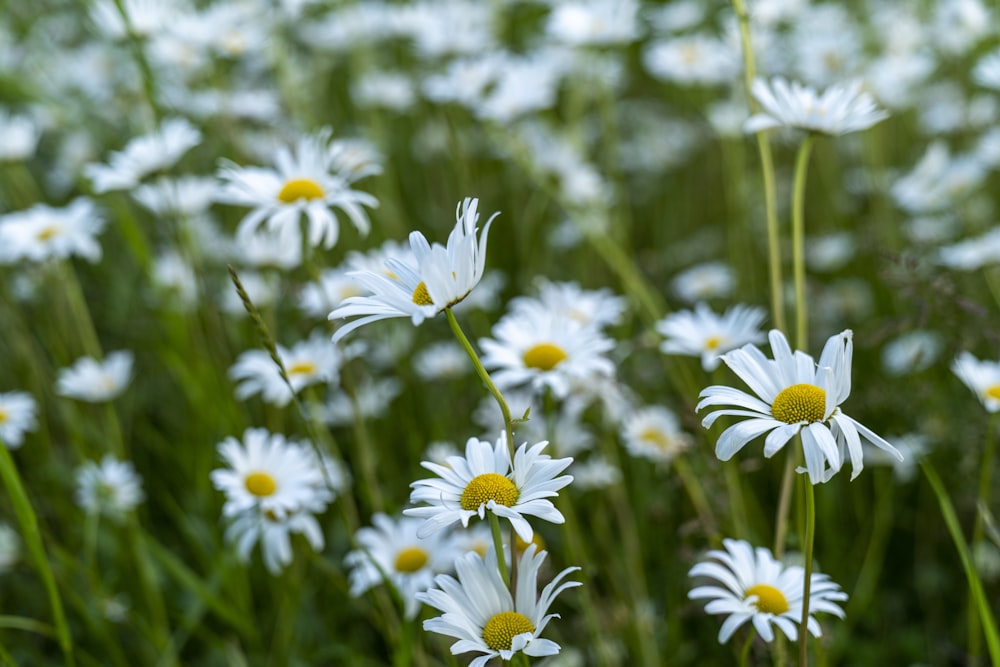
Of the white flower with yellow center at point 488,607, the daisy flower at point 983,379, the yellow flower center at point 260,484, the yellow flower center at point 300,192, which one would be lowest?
the white flower with yellow center at point 488,607

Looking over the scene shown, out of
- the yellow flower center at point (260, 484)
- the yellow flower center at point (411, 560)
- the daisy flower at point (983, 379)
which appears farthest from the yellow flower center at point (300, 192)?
the daisy flower at point (983, 379)

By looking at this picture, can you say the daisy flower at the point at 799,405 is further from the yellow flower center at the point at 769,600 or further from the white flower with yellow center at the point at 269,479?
the white flower with yellow center at the point at 269,479

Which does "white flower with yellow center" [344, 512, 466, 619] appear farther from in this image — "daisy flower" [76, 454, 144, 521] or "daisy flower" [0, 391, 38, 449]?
"daisy flower" [0, 391, 38, 449]

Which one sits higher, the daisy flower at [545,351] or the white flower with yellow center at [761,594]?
the daisy flower at [545,351]

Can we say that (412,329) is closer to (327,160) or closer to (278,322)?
(278,322)

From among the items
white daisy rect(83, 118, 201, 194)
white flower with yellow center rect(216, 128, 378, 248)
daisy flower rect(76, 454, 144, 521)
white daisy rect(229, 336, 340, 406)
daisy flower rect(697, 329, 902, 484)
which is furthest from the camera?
white daisy rect(83, 118, 201, 194)

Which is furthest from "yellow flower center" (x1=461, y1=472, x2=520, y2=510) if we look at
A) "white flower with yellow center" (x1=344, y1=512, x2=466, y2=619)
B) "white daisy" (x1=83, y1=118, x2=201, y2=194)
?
"white daisy" (x1=83, y1=118, x2=201, y2=194)

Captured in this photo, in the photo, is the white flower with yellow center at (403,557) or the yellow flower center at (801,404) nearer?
the yellow flower center at (801,404)
